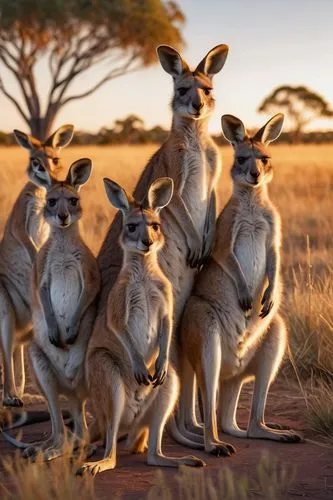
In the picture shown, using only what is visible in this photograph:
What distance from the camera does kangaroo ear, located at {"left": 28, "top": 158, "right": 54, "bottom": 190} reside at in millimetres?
5078

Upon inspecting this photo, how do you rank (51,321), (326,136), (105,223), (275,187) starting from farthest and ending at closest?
(326,136), (275,187), (105,223), (51,321)

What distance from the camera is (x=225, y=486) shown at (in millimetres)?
3873

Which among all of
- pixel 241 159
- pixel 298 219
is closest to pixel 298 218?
pixel 298 219

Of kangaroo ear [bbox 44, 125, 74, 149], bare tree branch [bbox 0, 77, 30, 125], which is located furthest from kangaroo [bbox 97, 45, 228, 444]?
bare tree branch [bbox 0, 77, 30, 125]

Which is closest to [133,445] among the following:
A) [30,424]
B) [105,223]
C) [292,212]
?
[30,424]

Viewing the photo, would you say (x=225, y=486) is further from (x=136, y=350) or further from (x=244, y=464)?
(x=136, y=350)

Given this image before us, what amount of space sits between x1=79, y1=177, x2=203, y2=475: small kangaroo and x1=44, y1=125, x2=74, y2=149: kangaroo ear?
1.95 m

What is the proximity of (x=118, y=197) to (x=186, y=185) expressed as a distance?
24.2 inches

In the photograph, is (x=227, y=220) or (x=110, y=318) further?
(x=227, y=220)

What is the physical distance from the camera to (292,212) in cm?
1327

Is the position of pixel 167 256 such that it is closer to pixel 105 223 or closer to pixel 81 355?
pixel 81 355

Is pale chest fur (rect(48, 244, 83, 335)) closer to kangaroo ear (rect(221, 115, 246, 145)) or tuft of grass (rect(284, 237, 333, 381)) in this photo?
kangaroo ear (rect(221, 115, 246, 145))

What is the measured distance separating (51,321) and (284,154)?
61.7 ft

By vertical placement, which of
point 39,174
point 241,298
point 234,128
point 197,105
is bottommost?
point 241,298
